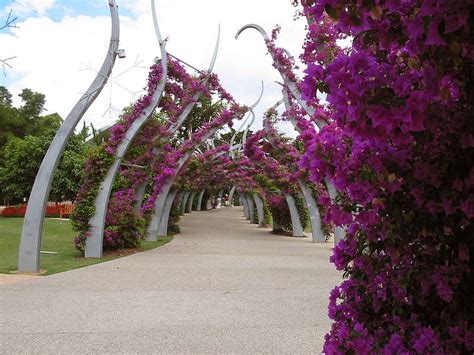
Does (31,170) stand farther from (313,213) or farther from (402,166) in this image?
(402,166)

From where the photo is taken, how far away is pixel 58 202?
36.3 meters

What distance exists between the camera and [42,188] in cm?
945

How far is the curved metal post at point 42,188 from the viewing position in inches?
368

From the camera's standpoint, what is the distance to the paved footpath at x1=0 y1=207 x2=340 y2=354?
15.6ft

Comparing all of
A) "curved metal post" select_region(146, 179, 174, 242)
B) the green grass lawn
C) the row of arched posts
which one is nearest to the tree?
the row of arched posts

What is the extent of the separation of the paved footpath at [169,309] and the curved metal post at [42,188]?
0.75 m

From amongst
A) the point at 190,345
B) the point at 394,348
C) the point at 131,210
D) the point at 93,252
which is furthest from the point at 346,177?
the point at 131,210

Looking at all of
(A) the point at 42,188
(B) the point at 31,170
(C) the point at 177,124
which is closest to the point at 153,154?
(C) the point at 177,124

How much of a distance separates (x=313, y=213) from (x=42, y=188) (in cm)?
1079

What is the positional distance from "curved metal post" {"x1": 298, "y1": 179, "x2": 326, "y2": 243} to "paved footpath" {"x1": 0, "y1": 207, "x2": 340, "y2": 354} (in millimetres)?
6679

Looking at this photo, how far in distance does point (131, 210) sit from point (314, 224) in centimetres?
726

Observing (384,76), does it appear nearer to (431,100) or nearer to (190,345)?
(431,100)

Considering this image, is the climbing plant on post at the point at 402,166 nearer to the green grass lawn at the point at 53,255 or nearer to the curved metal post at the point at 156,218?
the green grass lawn at the point at 53,255

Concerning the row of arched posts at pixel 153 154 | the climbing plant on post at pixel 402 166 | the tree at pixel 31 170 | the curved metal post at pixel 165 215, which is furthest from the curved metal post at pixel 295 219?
the climbing plant on post at pixel 402 166
